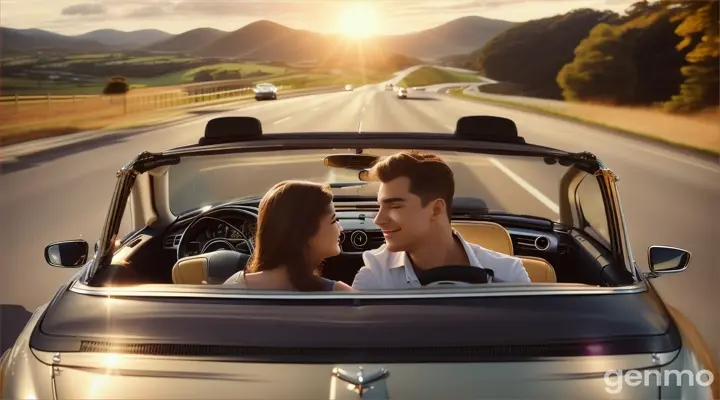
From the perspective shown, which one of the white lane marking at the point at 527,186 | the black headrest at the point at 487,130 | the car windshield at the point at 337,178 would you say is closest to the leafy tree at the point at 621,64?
the car windshield at the point at 337,178

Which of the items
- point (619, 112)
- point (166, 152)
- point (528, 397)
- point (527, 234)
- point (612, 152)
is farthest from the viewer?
point (619, 112)

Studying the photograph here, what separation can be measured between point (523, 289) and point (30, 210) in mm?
13731

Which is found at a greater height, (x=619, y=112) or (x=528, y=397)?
(x=528, y=397)

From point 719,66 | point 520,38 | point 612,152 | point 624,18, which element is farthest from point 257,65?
point 612,152

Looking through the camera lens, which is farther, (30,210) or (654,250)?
(30,210)

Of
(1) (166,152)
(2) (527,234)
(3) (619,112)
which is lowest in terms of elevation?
(3) (619,112)

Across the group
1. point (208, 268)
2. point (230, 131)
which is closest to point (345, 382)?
point (208, 268)

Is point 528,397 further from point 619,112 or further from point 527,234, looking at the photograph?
point 619,112

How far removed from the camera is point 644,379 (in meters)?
2.67

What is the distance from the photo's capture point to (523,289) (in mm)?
2990

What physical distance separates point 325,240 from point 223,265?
638 mm

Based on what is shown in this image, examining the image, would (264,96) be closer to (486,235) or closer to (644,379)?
(486,235)

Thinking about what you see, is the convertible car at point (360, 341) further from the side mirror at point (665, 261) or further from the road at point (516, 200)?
the road at point (516, 200)

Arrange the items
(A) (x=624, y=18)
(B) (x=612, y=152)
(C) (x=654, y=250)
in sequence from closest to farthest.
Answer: (C) (x=654, y=250) < (B) (x=612, y=152) < (A) (x=624, y=18)
